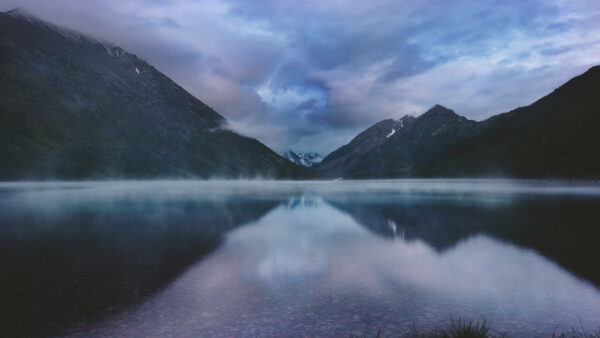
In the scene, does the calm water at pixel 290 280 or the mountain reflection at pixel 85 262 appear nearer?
the calm water at pixel 290 280

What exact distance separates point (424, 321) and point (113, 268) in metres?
16.6

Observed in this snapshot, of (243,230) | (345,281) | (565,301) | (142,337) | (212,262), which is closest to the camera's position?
(142,337)

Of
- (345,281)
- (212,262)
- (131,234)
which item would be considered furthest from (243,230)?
(345,281)

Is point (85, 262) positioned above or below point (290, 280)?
above

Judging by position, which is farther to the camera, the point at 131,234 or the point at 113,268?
the point at 131,234

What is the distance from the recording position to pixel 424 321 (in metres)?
13.7

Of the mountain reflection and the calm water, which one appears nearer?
the calm water

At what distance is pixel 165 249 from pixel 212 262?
226 inches

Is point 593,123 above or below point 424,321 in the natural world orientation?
above

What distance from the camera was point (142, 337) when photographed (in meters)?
12.3

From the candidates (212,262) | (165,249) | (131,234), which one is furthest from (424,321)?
(131,234)

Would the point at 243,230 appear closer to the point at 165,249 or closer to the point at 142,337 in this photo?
the point at 165,249

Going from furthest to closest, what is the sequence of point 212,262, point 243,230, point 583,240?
point 243,230 < point 583,240 < point 212,262

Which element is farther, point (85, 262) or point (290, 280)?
point (85, 262)
